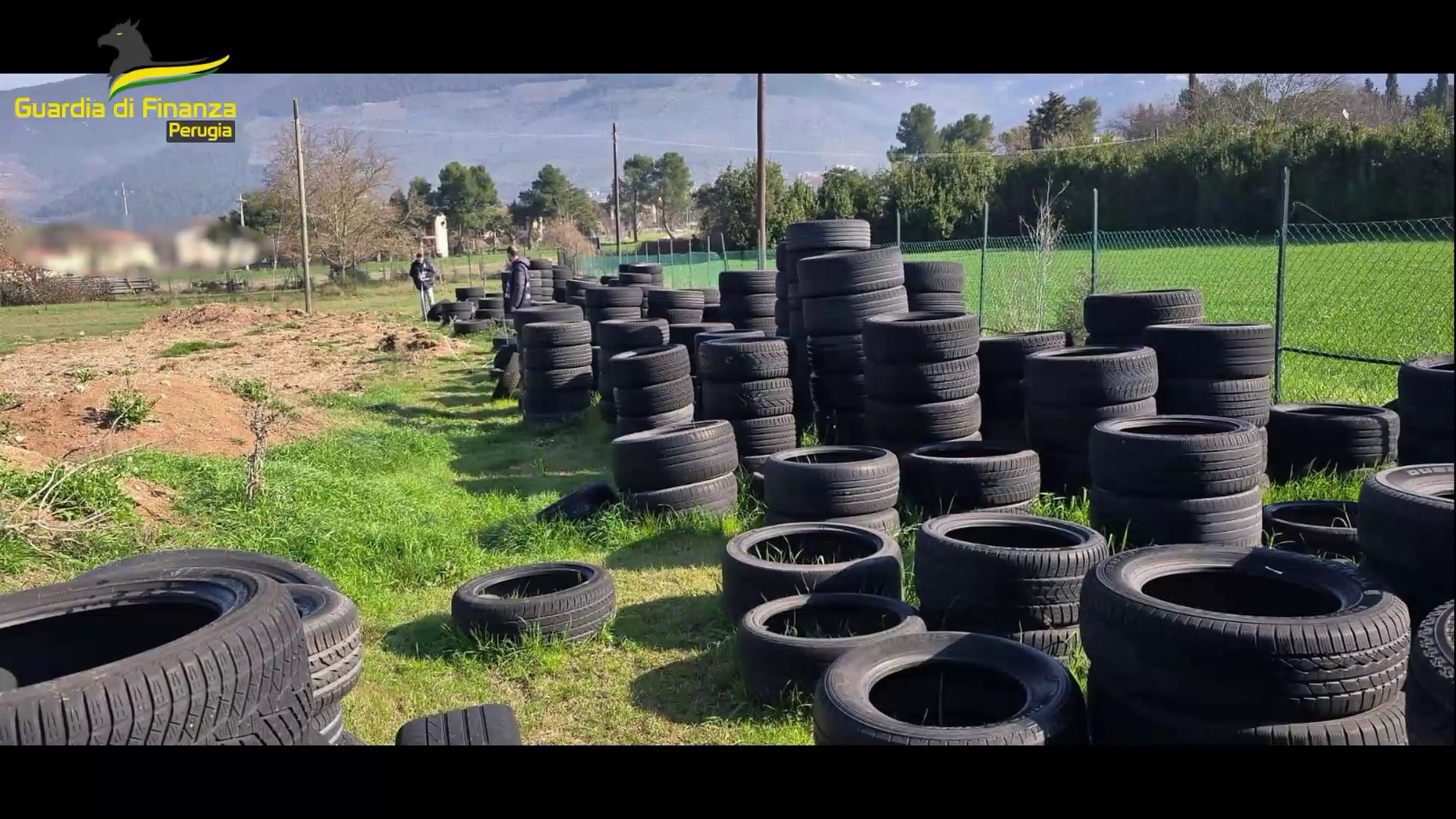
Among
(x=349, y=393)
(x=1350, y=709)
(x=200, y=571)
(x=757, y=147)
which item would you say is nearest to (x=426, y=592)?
(x=200, y=571)

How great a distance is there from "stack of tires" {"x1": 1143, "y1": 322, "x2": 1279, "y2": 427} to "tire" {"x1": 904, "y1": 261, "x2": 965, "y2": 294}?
136 inches

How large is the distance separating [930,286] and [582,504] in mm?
4665

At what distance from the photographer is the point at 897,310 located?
8.66 metres

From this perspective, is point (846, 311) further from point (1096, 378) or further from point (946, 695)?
point (946, 695)

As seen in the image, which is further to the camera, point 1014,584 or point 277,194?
point 277,194

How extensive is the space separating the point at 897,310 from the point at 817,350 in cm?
79

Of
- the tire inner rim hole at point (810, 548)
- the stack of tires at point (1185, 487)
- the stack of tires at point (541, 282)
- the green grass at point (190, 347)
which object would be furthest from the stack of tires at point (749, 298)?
the green grass at point (190, 347)

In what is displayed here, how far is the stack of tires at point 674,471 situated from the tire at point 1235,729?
4.16 meters

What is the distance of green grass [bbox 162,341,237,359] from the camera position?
21.1 meters

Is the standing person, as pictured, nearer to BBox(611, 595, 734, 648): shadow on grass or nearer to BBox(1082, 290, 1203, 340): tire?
BBox(1082, 290, 1203, 340): tire

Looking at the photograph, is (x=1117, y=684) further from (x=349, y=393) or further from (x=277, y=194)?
(x=277, y=194)

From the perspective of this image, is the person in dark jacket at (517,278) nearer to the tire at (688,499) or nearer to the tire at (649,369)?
the tire at (649,369)

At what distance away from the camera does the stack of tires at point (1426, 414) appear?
240 inches

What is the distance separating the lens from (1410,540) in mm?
3855
